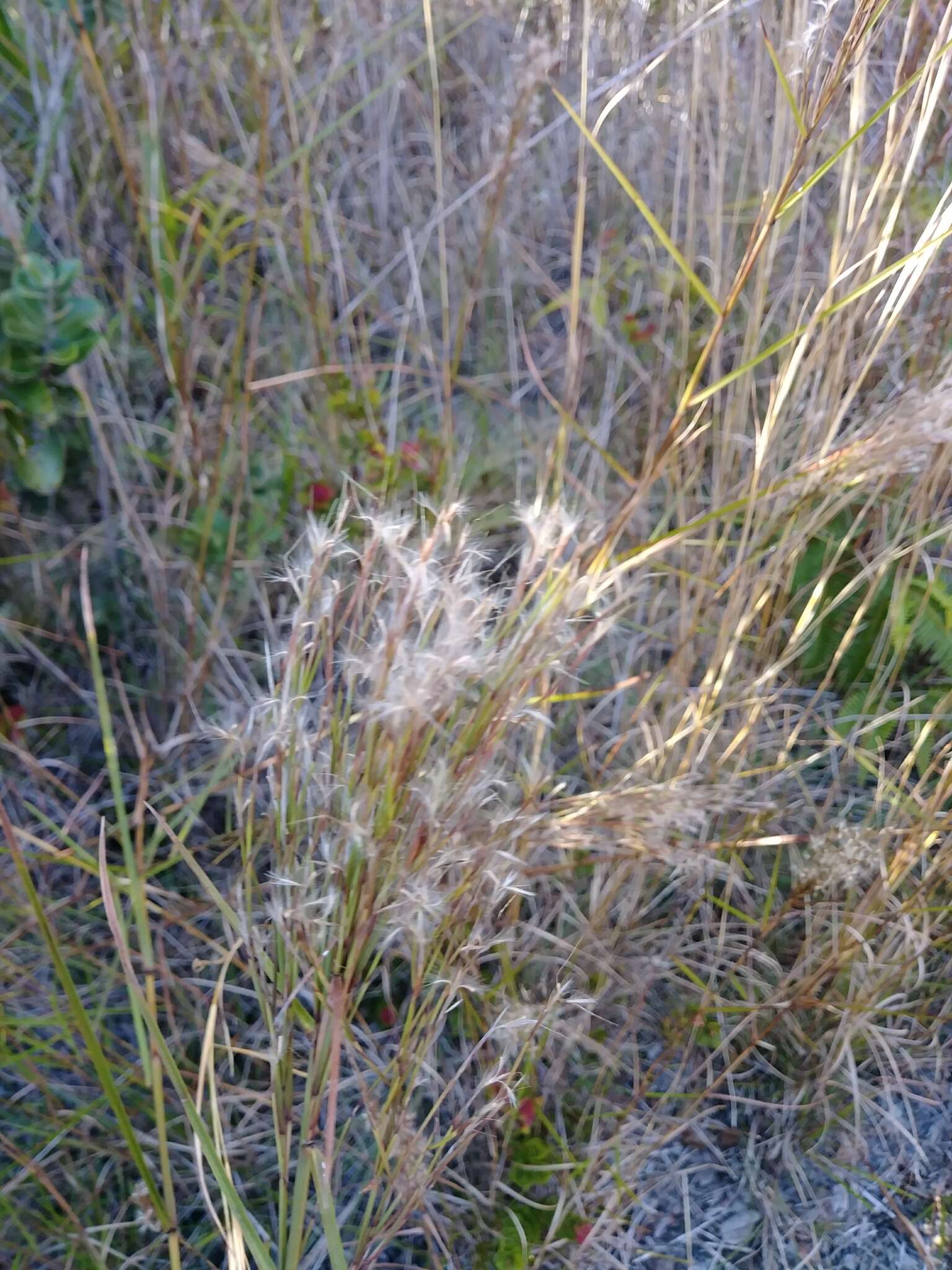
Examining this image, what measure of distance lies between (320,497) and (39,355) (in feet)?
1.46

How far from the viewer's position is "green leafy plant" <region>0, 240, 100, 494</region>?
1.45m

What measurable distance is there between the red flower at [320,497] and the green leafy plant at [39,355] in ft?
1.19

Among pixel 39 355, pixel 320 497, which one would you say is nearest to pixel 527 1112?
pixel 320 497

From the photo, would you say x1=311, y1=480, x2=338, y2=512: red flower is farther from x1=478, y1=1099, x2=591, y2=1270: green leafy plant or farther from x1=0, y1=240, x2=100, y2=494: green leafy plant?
x1=478, y1=1099, x2=591, y2=1270: green leafy plant

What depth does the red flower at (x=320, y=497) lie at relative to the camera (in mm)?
1562

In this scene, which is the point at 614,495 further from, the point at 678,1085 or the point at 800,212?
the point at 678,1085

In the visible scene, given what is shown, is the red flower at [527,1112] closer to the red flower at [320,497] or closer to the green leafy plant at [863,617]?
the green leafy plant at [863,617]

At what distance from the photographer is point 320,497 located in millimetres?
1565

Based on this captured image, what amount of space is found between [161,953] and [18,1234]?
0.32 meters

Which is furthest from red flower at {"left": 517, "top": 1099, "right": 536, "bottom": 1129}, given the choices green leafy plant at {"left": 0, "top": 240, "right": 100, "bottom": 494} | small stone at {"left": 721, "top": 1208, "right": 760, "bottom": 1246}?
green leafy plant at {"left": 0, "top": 240, "right": 100, "bottom": 494}

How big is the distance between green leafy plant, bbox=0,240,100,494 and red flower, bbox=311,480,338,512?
363 millimetres

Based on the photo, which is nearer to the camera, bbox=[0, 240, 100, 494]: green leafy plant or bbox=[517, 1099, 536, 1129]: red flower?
bbox=[517, 1099, 536, 1129]: red flower

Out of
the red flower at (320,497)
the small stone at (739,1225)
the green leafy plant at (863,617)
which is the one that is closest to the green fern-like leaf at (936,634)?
the green leafy plant at (863,617)

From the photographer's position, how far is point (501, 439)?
5.95 feet
